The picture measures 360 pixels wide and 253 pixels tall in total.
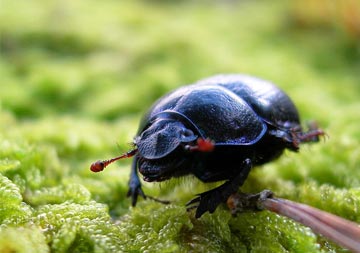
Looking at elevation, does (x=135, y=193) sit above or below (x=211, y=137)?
below

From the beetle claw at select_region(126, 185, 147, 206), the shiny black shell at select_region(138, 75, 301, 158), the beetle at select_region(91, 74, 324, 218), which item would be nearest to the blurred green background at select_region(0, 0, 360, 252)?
the beetle claw at select_region(126, 185, 147, 206)

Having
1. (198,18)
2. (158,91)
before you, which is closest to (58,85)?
(158,91)

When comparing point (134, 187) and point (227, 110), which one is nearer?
point (227, 110)

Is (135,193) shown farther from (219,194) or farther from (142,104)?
(142,104)

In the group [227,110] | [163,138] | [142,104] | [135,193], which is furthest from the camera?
[142,104]

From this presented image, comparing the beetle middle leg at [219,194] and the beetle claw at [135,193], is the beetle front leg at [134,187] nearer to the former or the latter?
the beetle claw at [135,193]

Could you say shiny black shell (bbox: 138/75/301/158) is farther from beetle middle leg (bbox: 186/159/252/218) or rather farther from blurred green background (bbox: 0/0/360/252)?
blurred green background (bbox: 0/0/360/252)

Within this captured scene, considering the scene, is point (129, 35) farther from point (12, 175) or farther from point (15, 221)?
point (15, 221)

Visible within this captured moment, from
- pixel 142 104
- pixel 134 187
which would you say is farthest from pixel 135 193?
pixel 142 104
